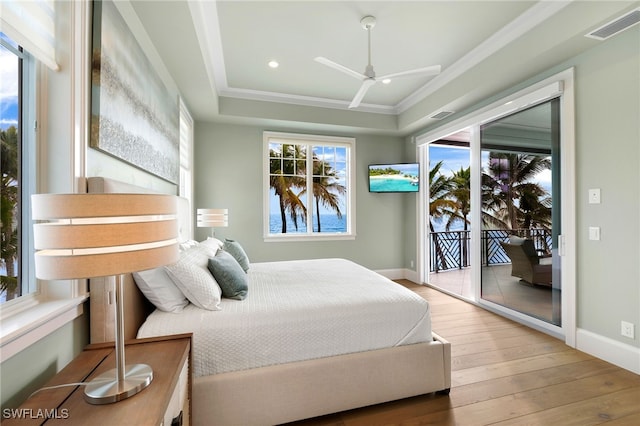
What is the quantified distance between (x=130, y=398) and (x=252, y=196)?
12.6ft

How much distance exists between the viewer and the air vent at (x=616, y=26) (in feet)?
6.65

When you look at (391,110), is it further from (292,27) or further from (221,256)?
(221,256)

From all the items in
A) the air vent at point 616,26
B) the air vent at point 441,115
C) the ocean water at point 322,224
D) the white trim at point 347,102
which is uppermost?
the white trim at point 347,102

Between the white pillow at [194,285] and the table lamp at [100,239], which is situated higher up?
the table lamp at [100,239]

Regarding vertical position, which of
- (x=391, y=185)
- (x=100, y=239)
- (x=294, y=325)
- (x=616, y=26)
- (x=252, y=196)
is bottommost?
(x=294, y=325)

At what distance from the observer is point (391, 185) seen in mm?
5043

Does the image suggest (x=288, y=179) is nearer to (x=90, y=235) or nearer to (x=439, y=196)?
(x=439, y=196)

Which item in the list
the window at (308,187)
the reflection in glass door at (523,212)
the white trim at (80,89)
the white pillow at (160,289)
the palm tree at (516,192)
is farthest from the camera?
the window at (308,187)

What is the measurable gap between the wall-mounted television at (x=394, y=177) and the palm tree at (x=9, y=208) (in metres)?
4.54

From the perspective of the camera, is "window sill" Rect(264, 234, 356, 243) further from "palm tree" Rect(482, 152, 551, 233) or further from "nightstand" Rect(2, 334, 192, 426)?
"nightstand" Rect(2, 334, 192, 426)

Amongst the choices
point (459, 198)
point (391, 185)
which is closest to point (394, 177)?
point (391, 185)

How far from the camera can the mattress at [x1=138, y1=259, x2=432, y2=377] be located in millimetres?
1548

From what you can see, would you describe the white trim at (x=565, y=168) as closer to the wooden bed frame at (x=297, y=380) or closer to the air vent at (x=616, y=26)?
the air vent at (x=616, y=26)

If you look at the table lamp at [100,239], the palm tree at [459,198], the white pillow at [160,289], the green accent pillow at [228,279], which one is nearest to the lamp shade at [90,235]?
A: the table lamp at [100,239]
